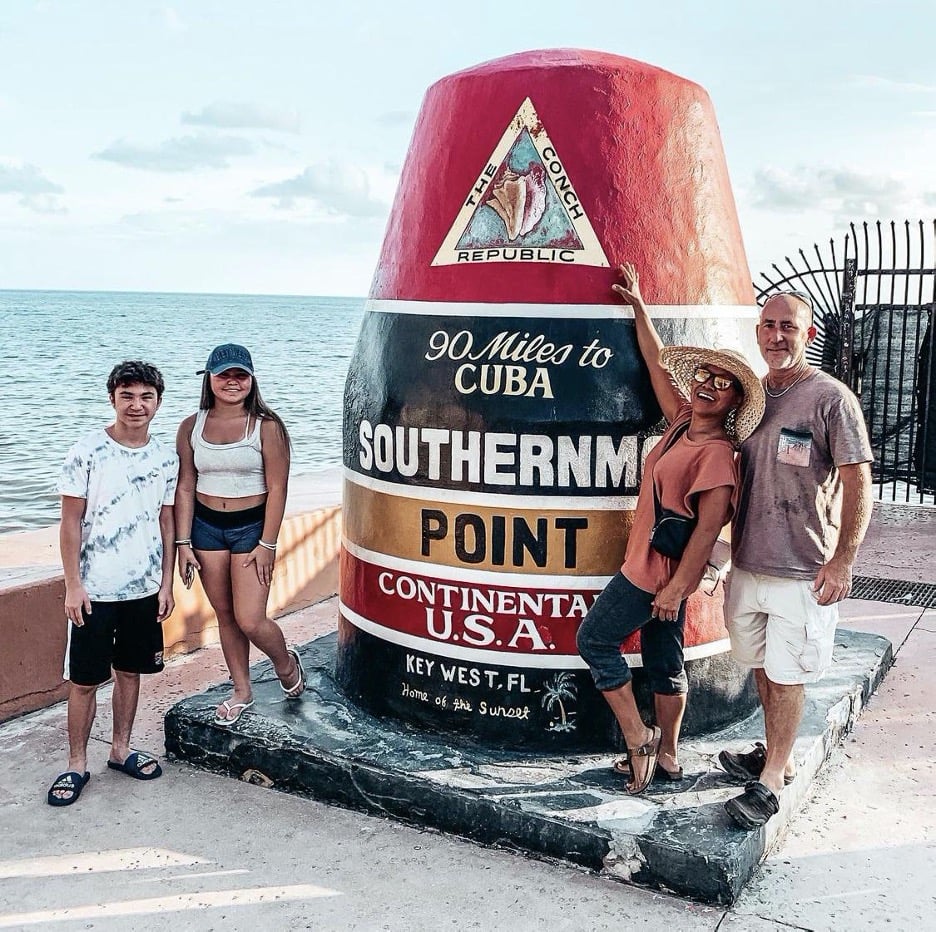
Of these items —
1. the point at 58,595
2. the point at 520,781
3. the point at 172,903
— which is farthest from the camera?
the point at 58,595

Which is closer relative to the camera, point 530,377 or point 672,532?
point 672,532

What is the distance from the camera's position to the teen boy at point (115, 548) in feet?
14.2

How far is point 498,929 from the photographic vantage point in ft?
11.6

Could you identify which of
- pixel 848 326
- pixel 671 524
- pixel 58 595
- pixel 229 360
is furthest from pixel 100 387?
pixel 671 524

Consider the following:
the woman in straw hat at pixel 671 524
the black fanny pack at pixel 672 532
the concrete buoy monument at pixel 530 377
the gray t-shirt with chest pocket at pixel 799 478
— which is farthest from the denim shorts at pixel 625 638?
the gray t-shirt with chest pocket at pixel 799 478

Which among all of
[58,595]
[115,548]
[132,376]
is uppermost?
[132,376]

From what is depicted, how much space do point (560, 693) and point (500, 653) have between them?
0.30 m

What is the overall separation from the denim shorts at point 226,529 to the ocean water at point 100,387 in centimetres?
121

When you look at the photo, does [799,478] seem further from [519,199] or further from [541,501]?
[519,199]

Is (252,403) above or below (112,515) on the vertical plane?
above

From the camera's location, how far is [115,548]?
4.38m

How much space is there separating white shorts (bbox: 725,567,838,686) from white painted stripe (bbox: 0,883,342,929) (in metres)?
1.83

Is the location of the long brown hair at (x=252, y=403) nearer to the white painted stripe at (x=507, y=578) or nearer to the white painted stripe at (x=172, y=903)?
the white painted stripe at (x=507, y=578)

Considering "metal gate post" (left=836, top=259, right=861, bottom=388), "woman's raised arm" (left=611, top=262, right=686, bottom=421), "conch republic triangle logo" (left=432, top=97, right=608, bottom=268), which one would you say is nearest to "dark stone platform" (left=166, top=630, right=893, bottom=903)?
"woman's raised arm" (left=611, top=262, right=686, bottom=421)
